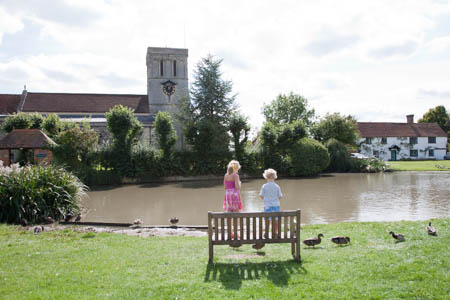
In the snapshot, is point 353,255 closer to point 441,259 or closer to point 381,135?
point 441,259

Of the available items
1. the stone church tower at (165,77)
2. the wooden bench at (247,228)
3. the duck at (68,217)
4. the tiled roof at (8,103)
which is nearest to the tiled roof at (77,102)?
the tiled roof at (8,103)

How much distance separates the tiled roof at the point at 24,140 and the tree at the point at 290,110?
4250 cm

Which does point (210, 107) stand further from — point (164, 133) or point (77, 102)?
point (77, 102)

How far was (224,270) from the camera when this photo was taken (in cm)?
529

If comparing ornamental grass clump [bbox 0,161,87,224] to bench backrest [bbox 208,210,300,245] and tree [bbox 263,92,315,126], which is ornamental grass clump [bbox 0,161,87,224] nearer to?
bench backrest [bbox 208,210,300,245]

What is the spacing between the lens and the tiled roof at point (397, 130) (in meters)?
58.4

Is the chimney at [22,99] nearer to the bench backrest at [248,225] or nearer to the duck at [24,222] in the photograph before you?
the duck at [24,222]

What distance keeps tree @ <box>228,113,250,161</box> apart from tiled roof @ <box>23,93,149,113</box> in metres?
22.0

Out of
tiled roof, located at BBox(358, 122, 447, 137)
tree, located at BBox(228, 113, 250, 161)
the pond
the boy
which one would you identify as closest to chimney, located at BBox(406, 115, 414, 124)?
tiled roof, located at BBox(358, 122, 447, 137)

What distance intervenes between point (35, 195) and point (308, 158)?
25.2m

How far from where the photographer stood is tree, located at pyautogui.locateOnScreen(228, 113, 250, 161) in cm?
3189

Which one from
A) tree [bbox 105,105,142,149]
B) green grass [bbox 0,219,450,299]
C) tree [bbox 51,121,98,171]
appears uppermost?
tree [bbox 105,105,142,149]

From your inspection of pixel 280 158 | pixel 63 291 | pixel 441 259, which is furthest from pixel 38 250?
pixel 280 158

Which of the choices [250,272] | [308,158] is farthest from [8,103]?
[250,272]
